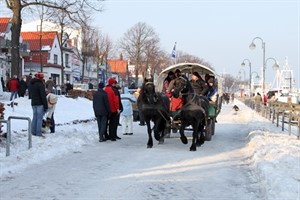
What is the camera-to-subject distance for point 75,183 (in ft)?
27.2

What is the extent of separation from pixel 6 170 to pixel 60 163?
1.47 metres

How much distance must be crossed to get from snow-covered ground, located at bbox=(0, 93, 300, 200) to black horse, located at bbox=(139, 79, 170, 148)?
66cm

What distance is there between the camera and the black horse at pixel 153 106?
42.2 ft

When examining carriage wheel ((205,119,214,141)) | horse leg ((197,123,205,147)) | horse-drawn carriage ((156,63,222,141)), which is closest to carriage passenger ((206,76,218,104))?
horse-drawn carriage ((156,63,222,141))

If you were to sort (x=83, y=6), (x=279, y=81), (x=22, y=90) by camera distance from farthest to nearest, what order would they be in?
(x=279, y=81) → (x=83, y=6) → (x=22, y=90)

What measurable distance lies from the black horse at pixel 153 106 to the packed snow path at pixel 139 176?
888mm

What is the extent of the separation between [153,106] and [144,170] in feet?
12.3

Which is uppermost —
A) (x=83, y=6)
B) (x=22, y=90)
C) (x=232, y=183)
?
(x=83, y=6)

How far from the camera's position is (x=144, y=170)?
374 inches

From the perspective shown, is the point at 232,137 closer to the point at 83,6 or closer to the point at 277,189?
the point at 277,189

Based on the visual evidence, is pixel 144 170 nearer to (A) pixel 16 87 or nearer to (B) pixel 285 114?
(B) pixel 285 114

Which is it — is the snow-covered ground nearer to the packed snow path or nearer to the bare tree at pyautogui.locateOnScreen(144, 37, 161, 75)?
the packed snow path

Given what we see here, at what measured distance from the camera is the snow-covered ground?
7.55m

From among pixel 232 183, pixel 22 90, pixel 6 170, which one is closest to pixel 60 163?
pixel 6 170
